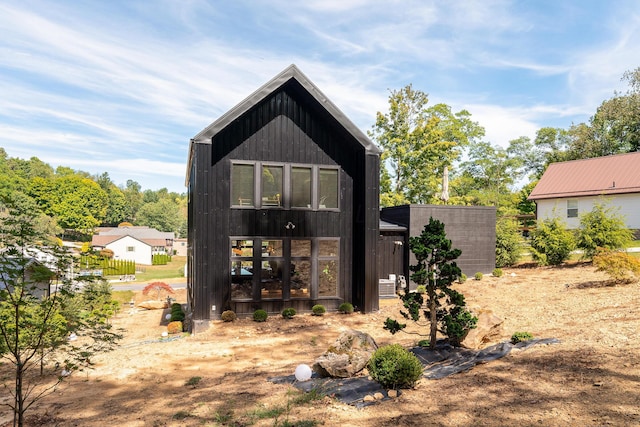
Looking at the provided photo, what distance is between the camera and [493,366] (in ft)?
27.3

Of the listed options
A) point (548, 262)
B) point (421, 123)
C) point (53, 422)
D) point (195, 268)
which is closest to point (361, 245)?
point (195, 268)

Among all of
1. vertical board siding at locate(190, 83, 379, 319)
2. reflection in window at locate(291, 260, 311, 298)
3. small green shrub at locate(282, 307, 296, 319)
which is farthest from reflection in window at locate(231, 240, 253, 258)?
small green shrub at locate(282, 307, 296, 319)

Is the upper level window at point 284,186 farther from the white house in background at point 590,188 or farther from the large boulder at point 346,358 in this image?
the white house in background at point 590,188

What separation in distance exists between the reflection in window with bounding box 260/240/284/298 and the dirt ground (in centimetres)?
157

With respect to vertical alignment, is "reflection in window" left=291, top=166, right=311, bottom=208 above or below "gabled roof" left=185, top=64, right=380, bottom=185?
below

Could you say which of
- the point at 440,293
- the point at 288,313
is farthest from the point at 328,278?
the point at 440,293

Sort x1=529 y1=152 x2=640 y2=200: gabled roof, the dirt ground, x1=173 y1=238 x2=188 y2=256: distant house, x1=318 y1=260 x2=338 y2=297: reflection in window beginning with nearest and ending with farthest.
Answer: the dirt ground → x1=318 y1=260 x2=338 y2=297: reflection in window → x1=529 y1=152 x2=640 y2=200: gabled roof → x1=173 y1=238 x2=188 y2=256: distant house

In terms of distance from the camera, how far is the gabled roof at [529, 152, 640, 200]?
1216 inches

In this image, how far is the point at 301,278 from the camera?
54.0 feet

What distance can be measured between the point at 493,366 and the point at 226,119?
11.7 metres

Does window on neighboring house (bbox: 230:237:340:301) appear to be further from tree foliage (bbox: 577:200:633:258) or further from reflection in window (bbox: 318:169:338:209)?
tree foliage (bbox: 577:200:633:258)

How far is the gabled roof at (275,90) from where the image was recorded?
48.3 ft

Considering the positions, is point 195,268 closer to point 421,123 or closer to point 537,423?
point 537,423

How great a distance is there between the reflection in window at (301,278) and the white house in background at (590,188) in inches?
913
